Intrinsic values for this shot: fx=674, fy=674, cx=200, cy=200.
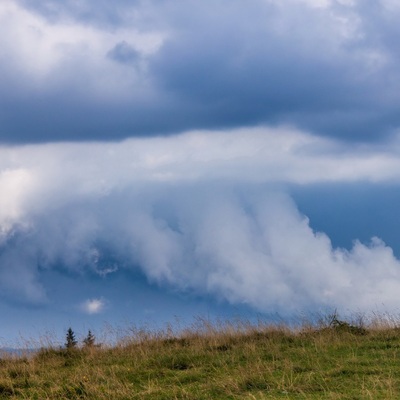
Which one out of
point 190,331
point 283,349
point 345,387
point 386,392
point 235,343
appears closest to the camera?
point 386,392

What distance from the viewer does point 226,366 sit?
17.2 metres

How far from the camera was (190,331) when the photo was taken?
23156mm

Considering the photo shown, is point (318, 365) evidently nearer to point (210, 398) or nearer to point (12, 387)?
point (210, 398)

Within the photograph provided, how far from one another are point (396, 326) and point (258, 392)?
36.3 feet

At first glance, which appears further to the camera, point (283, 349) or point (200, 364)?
point (283, 349)

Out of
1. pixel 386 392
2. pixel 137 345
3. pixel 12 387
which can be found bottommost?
pixel 386 392

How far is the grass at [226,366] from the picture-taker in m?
14.4

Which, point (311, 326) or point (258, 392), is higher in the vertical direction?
point (311, 326)

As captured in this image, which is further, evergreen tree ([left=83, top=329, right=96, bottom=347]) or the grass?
evergreen tree ([left=83, top=329, right=96, bottom=347])

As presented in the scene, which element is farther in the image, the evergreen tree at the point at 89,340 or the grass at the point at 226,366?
the evergreen tree at the point at 89,340

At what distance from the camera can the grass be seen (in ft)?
47.1

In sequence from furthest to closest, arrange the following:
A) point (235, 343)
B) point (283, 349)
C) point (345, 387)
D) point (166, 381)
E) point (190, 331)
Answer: point (190, 331) < point (235, 343) < point (283, 349) < point (166, 381) < point (345, 387)

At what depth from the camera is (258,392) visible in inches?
546

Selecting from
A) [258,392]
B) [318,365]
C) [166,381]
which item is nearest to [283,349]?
[318,365]
